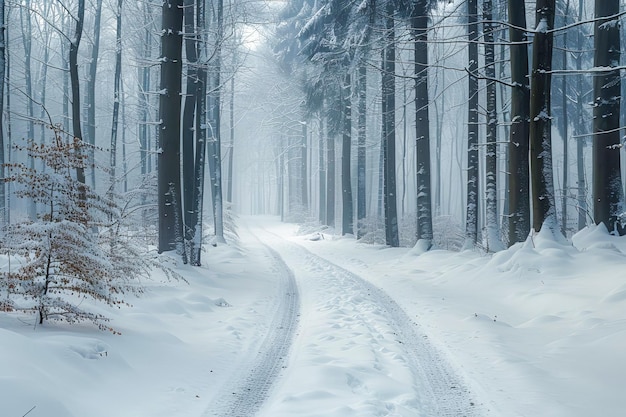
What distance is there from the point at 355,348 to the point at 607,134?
880 centimetres

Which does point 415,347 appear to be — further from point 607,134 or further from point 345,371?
point 607,134

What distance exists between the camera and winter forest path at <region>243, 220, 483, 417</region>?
14.1ft

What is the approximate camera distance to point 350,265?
15383mm

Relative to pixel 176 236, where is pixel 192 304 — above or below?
below

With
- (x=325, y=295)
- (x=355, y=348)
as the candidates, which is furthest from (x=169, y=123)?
(x=355, y=348)

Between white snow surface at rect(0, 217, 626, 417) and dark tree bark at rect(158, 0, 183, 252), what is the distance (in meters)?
1.50

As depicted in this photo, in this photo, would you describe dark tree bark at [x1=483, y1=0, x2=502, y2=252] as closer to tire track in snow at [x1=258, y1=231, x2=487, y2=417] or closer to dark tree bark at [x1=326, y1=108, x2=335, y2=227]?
tire track in snow at [x1=258, y1=231, x2=487, y2=417]

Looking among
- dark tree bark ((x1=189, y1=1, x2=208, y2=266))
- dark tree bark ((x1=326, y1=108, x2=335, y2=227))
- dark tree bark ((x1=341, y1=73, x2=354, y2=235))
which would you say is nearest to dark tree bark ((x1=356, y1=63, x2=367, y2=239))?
dark tree bark ((x1=341, y1=73, x2=354, y2=235))

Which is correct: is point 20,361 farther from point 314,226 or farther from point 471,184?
point 314,226

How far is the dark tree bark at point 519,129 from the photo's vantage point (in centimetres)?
1128

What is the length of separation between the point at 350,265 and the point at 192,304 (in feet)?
25.2

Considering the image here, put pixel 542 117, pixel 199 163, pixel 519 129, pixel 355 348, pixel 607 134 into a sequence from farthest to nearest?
pixel 199 163, pixel 519 129, pixel 607 134, pixel 542 117, pixel 355 348

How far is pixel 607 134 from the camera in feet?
35.3

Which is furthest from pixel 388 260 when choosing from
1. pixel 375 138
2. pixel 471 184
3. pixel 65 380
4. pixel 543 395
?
pixel 375 138
